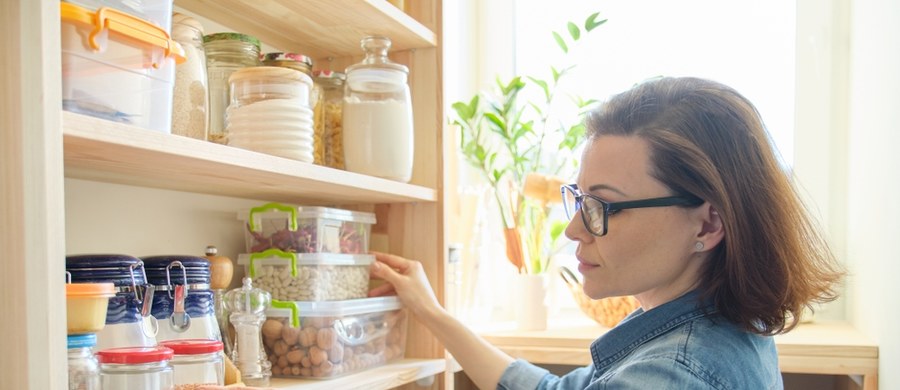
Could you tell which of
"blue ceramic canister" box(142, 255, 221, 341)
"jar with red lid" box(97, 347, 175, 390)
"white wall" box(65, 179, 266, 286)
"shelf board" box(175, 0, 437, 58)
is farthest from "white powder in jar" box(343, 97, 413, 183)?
"jar with red lid" box(97, 347, 175, 390)

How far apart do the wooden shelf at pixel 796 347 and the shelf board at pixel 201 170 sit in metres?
0.46

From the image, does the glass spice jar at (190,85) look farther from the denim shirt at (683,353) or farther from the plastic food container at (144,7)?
the denim shirt at (683,353)

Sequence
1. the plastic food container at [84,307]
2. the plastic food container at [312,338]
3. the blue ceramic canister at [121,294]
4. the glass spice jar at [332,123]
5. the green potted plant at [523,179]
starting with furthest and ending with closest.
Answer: the green potted plant at [523,179] < the glass spice jar at [332,123] < the plastic food container at [312,338] < the blue ceramic canister at [121,294] < the plastic food container at [84,307]

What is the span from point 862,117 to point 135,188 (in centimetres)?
150

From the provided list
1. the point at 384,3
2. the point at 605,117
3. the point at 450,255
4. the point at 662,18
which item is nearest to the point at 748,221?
the point at 605,117

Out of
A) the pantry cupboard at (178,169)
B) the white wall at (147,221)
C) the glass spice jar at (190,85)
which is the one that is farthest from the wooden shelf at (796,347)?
the glass spice jar at (190,85)

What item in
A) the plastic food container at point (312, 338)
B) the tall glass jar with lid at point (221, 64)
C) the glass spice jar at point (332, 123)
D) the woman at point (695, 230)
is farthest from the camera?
the glass spice jar at point (332, 123)

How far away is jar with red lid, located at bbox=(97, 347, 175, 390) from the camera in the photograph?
90 cm

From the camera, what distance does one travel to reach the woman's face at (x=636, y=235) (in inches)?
42.6

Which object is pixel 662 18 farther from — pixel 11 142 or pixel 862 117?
pixel 11 142

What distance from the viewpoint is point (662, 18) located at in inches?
93.0

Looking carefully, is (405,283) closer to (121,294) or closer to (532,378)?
(532,378)

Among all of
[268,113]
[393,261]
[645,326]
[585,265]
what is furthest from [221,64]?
[645,326]

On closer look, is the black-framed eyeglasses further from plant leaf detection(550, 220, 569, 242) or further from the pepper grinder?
plant leaf detection(550, 220, 569, 242)
